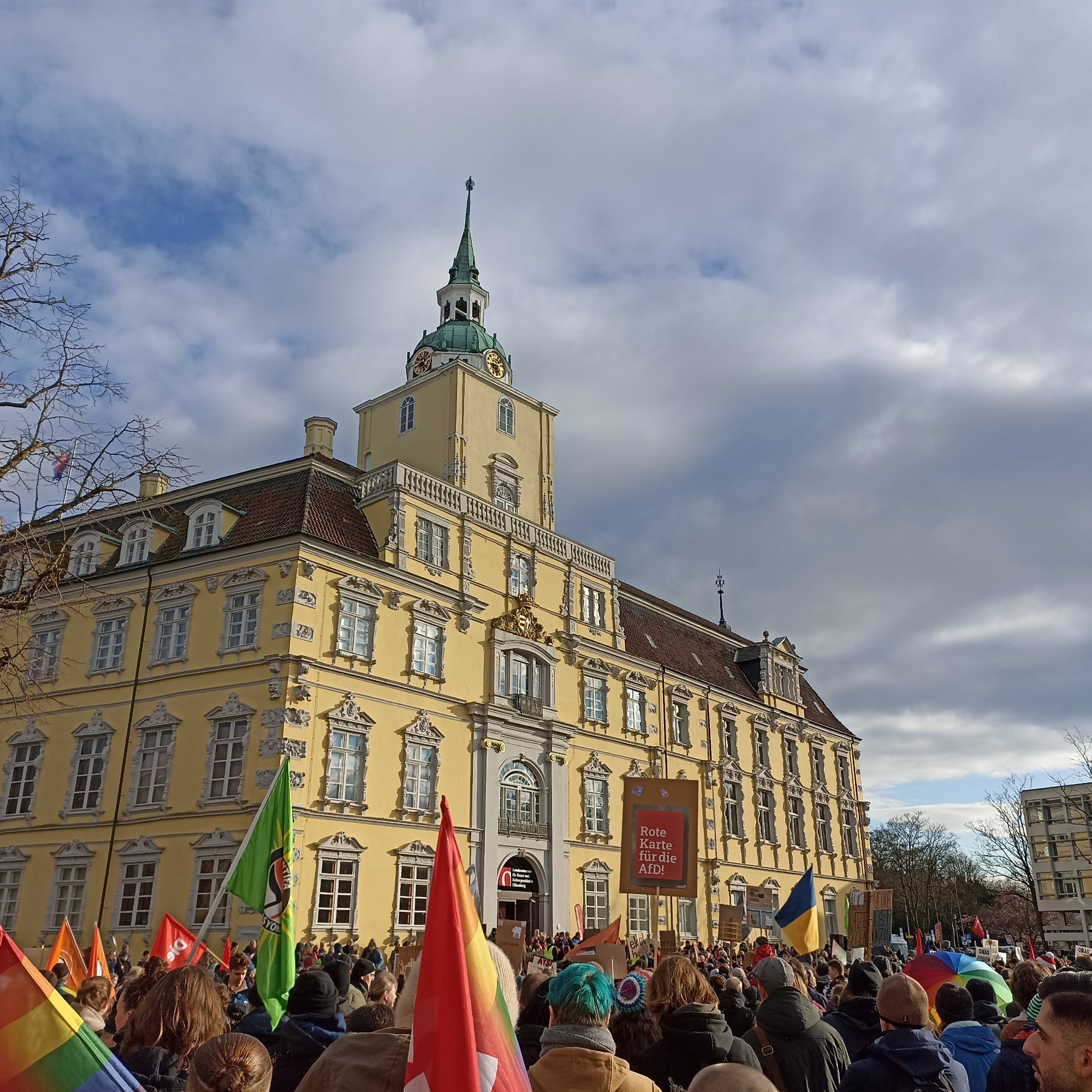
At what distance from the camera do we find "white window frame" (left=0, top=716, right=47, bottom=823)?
103 feet

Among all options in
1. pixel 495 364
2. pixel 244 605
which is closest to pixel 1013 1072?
pixel 244 605

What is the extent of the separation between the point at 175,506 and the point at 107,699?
749 centimetres

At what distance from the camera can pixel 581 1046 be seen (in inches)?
175

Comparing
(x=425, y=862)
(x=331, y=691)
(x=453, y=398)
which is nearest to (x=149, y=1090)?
(x=331, y=691)

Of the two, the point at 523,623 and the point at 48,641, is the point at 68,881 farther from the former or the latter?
the point at 523,623

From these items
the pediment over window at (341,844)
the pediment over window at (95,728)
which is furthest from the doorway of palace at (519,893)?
the pediment over window at (95,728)

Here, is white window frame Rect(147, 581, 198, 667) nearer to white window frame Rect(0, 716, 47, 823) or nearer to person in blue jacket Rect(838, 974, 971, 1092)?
white window frame Rect(0, 716, 47, 823)

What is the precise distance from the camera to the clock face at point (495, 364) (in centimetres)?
4272

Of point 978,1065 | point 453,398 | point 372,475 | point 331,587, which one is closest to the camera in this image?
point 978,1065

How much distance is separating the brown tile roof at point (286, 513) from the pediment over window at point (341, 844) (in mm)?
8704

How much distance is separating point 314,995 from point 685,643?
43.8 metres

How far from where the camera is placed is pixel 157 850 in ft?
93.7

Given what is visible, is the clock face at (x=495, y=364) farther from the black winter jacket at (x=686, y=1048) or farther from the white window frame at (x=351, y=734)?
the black winter jacket at (x=686, y=1048)

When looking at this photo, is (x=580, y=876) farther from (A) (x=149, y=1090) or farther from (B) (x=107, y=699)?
(A) (x=149, y=1090)
